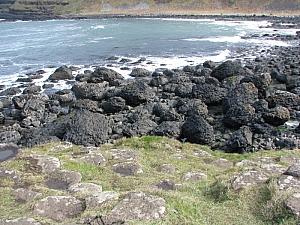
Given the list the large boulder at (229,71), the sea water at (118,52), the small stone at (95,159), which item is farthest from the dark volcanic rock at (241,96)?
the sea water at (118,52)

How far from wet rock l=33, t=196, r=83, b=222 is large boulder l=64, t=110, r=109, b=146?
8789 mm

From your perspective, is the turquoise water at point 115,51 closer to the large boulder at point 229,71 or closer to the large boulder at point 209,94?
the large boulder at point 229,71

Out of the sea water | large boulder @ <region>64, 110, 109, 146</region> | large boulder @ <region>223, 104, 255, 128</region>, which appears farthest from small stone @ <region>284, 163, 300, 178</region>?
the sea water

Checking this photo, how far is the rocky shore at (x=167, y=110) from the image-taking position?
18.9 meters

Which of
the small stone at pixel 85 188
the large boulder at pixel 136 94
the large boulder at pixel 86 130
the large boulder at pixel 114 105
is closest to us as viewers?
the small stone at pixel 85 188

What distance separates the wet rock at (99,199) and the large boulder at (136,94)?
1934 centimetres

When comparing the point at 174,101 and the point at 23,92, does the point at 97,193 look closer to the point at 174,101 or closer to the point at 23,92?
the point at 174,101

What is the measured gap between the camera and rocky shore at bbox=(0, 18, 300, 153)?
1889cm

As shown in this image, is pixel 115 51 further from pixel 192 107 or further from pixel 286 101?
pixel 286 101

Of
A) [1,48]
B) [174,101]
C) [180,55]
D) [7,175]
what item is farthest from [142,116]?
[1,48]

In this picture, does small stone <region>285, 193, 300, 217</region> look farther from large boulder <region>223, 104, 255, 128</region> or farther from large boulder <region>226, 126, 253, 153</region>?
large boulder <region>223, 104, 255, 128</region>

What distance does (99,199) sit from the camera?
8.89 meters

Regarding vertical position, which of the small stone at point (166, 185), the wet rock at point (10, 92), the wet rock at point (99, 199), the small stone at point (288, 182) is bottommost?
the wet rock at point (10, 92)

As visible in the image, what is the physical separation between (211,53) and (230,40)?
1823 centimetres
